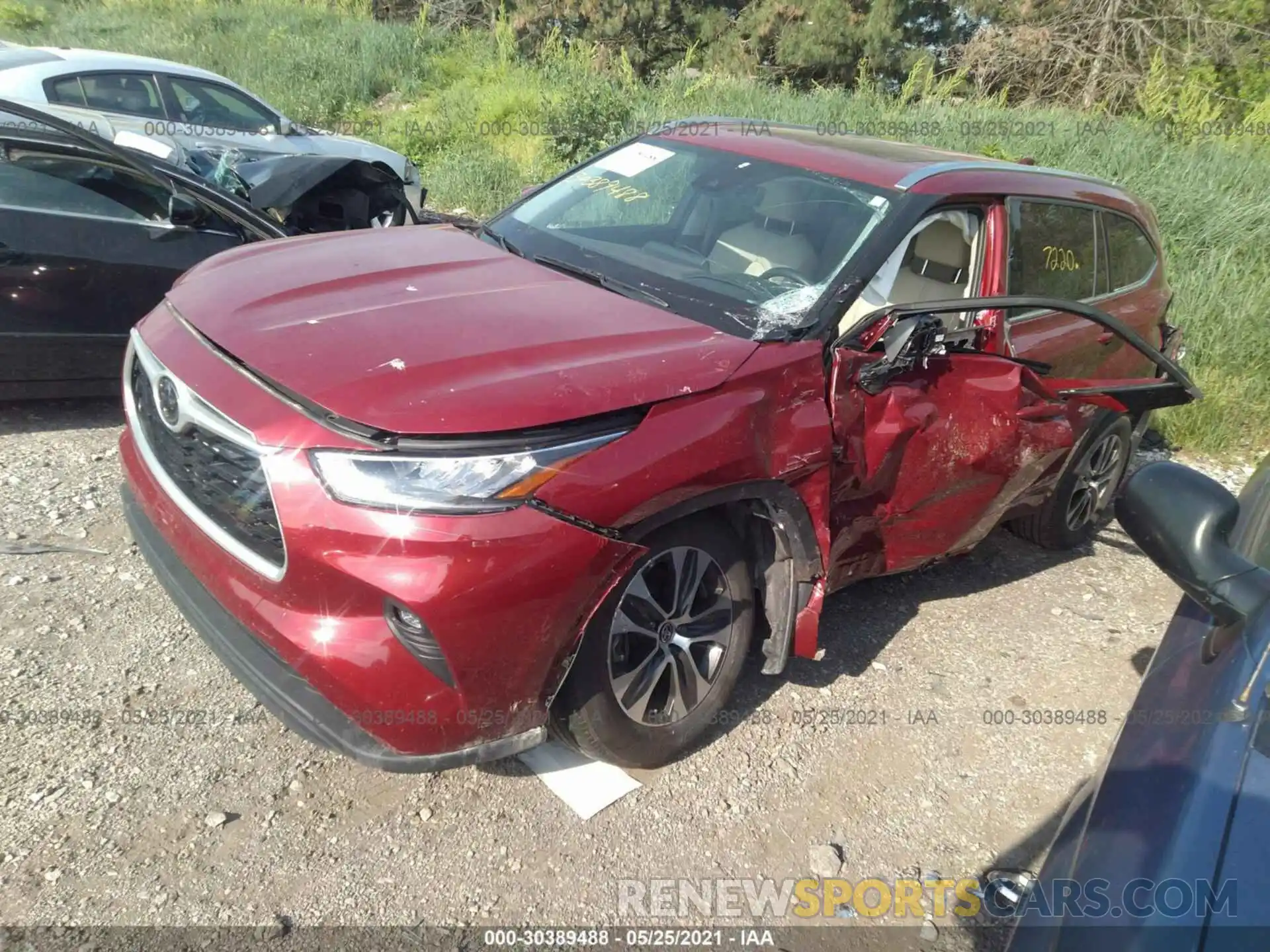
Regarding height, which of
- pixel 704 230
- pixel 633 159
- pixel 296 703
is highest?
pixel 633 159

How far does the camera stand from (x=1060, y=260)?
3.99m

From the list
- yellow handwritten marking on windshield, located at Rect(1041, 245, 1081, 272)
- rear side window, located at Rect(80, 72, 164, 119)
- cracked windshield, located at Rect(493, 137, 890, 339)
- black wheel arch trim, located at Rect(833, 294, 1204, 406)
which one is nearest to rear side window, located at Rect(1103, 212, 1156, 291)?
yellow handwritten marking on windshield, located at Rect(1041, 245, 1081, 272)

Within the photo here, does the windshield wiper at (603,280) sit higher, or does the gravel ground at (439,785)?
the windshield wiper at (603,280)

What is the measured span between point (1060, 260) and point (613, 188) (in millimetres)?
1926

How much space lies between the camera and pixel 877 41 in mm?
20297

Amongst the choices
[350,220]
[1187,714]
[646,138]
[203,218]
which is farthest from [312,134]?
[1187,714]

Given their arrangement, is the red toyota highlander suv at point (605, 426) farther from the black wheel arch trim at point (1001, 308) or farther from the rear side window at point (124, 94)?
the rear side window at point (124, 94)

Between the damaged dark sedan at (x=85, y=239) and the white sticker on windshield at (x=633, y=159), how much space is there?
186cm

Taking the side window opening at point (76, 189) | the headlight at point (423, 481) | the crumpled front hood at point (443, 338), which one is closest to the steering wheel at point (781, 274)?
the crumpled front hood at point (443, 338)

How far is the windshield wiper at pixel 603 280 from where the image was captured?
300 centimetres

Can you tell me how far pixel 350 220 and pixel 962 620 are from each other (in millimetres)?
4054

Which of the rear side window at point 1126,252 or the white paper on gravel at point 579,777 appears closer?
the white paper on gravel at point 579,777

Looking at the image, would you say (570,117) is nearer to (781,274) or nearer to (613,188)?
(613,188)

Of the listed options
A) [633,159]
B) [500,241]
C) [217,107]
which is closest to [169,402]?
[500,241]
